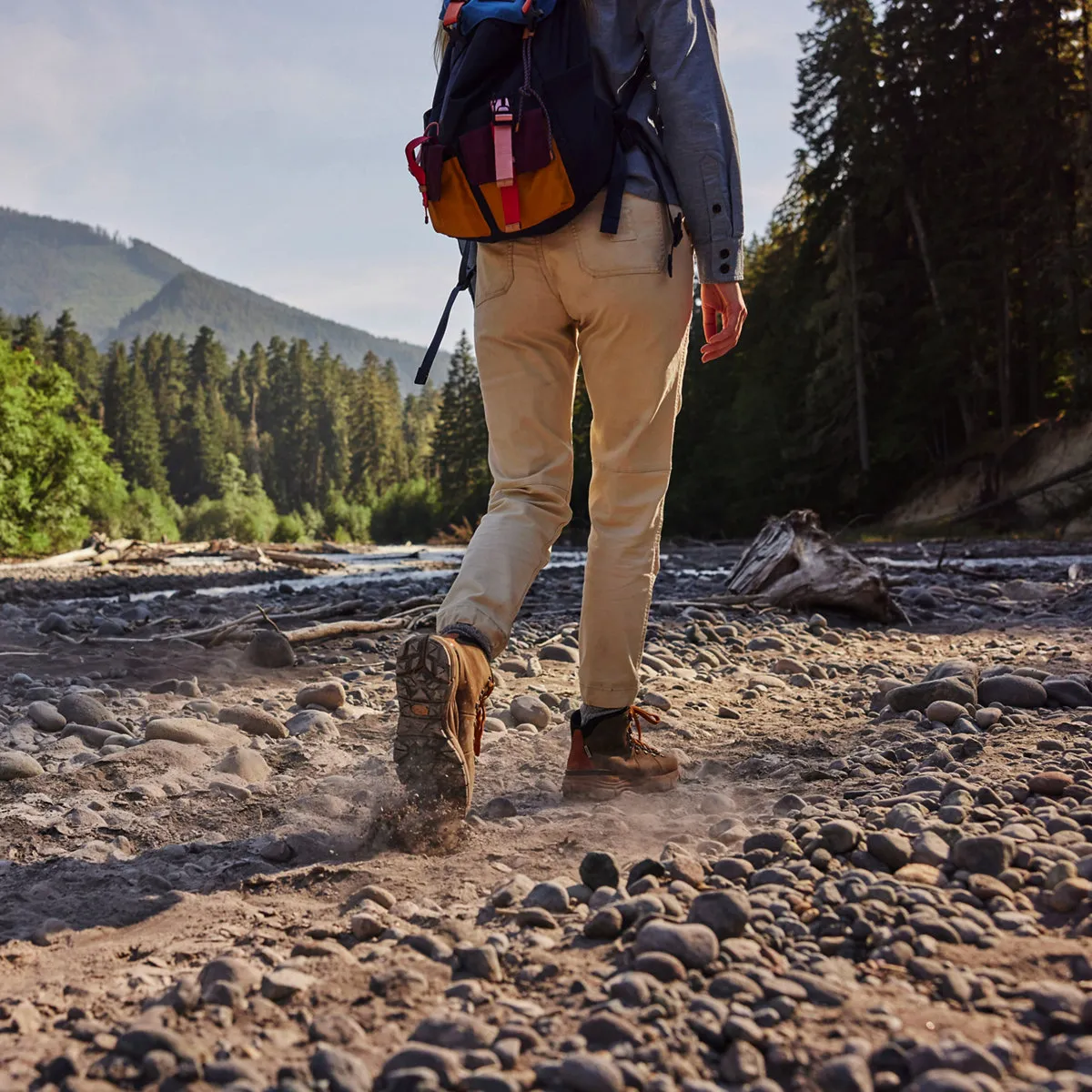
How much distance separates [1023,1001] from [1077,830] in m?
0.84

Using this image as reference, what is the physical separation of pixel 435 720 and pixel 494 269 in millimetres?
1187

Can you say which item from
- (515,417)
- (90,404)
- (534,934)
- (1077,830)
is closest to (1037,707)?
(1077,830)

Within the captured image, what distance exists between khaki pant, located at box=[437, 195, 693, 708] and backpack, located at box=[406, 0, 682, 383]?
0.08 metres

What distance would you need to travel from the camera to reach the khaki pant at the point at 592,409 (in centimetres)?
248

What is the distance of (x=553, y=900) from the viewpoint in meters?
1.93

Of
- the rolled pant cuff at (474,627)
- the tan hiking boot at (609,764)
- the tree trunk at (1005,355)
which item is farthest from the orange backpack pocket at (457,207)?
the tree trunk at (1005,355)

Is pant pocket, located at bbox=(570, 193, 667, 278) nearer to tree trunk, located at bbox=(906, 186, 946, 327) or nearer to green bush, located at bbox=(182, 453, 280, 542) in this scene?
tree trunk, located at bbox=(906, 186, 946, 327)

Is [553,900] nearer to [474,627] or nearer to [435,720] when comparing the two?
[435,720]

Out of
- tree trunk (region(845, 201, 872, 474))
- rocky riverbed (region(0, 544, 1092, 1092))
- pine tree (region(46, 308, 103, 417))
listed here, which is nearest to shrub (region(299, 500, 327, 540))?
pine tree (region(46, 308, 103, 417))

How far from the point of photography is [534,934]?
177 centimetres

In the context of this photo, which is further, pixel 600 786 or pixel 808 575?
pixel 808 575

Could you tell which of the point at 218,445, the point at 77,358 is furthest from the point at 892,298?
the point at 218,445

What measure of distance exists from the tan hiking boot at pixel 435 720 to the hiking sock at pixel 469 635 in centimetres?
6

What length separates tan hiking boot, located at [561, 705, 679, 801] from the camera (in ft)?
9.29
